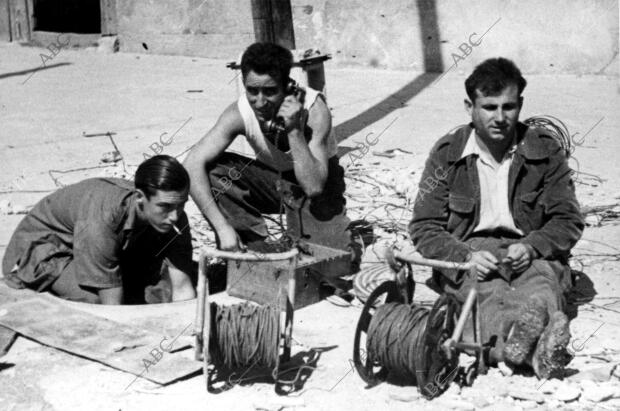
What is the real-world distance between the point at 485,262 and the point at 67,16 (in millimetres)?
15621

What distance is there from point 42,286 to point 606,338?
3.50m

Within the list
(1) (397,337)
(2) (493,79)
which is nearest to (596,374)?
(1) (397,337)

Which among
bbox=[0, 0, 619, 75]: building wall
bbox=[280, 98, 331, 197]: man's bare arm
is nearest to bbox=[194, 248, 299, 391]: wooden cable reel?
bbox=[280, 98, 331, 197]: man's bare arm

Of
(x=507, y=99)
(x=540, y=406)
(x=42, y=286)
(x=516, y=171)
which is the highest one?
(x=507, y=99)

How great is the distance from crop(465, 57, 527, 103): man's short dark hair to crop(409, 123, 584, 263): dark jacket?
1.13 feet

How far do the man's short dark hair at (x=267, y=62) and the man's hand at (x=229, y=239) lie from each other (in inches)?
40.8

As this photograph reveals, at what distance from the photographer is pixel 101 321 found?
18.2 ft

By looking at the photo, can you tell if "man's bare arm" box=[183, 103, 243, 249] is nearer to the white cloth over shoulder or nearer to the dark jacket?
the white cloth over shoulder

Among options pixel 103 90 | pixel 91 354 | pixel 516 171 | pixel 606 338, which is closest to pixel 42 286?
pixel 91 354

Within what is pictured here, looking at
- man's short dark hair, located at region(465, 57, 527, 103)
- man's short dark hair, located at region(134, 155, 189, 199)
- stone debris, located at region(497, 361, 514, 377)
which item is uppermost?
man's short dark hair, located at region(465, 57, 527, 103)

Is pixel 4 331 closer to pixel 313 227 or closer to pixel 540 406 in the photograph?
pixel 313 227

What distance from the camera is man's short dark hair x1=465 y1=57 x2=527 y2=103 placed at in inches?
208

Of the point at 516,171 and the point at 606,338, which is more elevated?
the point at 516,171

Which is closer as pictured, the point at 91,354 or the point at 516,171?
the point at 91,354
